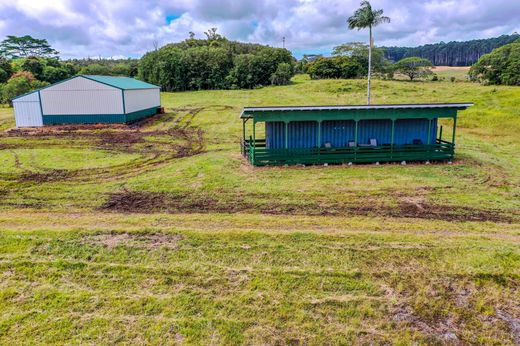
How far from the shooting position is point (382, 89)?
1949 inches

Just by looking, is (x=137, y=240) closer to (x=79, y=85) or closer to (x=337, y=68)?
(x=79, y=85)

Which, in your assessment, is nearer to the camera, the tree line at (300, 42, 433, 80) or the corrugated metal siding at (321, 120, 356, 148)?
the corrugated metal siding at (321, 120, 356, 148)

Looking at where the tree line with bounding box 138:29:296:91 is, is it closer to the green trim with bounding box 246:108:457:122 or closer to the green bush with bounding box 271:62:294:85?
the green bush with bounding box 271:62:294:85

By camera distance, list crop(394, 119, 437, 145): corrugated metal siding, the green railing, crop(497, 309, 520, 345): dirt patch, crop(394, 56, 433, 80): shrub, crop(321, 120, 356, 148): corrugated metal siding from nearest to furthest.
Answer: crop(497, 309, 520, 345): dirt patch, the green railing, crop(321, 120, 356, 148): corrugated metal siding, crop(394, 119, 437, 145): corrugated metal siding, crop(394, 56, 433, 80): shrub

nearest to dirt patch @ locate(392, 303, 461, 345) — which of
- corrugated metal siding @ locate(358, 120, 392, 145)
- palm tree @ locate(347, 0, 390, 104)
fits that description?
corrugated metal siding @ locate(358, 120, 392, 145)

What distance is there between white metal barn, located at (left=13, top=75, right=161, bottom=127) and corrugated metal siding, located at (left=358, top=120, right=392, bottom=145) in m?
20.3

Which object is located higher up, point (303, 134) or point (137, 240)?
point (303, 134)

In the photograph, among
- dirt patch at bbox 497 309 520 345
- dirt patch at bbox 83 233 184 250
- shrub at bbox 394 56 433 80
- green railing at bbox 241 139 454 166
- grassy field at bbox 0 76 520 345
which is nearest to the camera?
dirt patch at bbox 497 309 520 345

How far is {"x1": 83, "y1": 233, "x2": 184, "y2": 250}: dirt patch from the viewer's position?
28.6 feet

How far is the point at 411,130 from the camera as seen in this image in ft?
60.1

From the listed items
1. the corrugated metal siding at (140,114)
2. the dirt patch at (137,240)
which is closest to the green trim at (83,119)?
the corrugated metal siding at (140,114)

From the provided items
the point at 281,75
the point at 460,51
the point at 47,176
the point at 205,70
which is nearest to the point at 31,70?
the point at 205,70

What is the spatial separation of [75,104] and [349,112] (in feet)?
77.0

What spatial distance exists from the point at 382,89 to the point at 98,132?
121 ft
